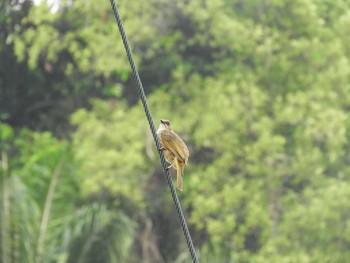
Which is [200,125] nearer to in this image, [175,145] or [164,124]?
[164,124]

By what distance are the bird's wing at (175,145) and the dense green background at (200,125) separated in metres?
5.90

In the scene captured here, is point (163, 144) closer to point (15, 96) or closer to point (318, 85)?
point (318, 85)

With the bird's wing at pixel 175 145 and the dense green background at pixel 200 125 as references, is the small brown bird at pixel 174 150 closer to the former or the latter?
the bird's wing at pixel 175 145

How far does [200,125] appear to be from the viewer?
15445mm

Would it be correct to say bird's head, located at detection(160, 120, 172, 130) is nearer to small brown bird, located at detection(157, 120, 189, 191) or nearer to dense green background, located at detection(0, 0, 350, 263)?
small brown bird, located at detection(157, 120, 189, 191)

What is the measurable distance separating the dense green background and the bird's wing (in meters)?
5.90

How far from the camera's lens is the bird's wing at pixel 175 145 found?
21.9ft

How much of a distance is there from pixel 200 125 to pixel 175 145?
8.77m

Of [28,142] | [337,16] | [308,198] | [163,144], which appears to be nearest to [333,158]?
[308,198]

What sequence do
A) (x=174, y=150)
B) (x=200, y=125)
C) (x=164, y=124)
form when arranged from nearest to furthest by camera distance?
(x=174, y=150), (x=164, y=124), (x=200, y=125)

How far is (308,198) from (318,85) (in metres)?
1.71

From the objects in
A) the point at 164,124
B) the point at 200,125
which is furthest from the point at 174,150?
the point at 200,125

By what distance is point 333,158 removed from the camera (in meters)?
14.4

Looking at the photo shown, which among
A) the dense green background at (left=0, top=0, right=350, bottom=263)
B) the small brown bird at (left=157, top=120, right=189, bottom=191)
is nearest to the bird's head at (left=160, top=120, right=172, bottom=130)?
the small brown bird at (left=157, top=120, right=189, bottom=191)
